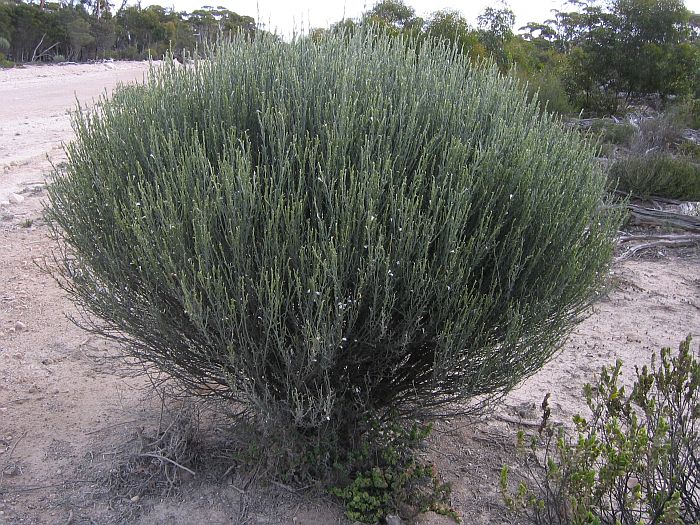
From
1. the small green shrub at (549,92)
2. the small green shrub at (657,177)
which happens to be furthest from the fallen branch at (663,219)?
the small green shrub at (549,92)

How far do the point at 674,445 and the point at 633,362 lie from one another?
2697mm

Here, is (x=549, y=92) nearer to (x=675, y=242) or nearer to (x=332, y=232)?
(x=675, y=242)

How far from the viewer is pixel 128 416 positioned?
13.2 feet

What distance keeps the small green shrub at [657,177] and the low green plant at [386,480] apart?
6.88 metres

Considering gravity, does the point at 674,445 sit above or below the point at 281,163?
below

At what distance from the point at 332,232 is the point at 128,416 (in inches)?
85.6

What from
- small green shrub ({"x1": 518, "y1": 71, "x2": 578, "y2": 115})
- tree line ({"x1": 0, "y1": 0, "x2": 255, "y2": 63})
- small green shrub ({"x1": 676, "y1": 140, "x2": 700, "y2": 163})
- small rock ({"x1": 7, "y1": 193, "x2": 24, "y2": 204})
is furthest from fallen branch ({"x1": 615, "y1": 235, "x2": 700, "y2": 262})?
tree line ({"x1": 0, "y1": 0, "x2": 255, "y2": 63})

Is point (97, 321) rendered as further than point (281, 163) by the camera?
Answer: Yes

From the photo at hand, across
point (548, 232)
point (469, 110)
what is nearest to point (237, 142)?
point (469, 110)

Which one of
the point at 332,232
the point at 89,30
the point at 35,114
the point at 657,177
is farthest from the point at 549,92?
the point at 89,30

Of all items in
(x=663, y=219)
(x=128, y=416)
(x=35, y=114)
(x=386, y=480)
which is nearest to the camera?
(x=386, y=480)

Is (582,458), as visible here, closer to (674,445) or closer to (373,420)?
(674,445)

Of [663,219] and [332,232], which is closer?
[332,232]

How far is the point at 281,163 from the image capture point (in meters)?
2.67
